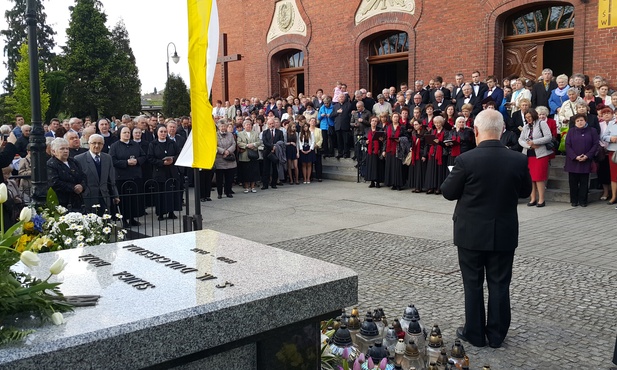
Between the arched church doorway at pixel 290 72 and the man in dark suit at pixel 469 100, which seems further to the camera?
the arched church doorway at pixel 290 72

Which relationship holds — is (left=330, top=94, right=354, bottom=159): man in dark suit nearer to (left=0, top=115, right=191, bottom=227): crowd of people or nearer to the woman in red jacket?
the woman in red jacket

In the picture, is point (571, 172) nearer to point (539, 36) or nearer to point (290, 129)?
point (539, 36)

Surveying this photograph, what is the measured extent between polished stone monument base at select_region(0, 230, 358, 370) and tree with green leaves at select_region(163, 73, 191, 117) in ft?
133

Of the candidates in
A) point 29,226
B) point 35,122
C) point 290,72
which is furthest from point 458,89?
point 29,226

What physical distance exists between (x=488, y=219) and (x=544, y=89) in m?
10.6

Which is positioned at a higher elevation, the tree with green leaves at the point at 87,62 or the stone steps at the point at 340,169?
the tree with green leaves at the point at 87,62

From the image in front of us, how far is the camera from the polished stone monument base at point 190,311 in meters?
2.58

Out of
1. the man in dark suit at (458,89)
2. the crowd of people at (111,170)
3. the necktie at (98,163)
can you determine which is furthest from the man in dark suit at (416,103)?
the necktie at (98,163)

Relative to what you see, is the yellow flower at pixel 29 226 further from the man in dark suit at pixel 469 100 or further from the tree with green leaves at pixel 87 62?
the tree with green leaves at pixel 87 62

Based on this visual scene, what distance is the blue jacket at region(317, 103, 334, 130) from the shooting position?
18719mm

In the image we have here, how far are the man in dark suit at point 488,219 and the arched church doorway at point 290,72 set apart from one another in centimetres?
2028

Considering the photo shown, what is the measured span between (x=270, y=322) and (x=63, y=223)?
358 cm

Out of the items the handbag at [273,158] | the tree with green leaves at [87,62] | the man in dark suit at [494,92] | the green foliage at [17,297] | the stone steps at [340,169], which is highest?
the tree with green leaves at [87,62]

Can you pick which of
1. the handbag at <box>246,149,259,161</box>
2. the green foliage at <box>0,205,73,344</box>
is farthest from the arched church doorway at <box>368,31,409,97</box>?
the green foliage at <box>0,205,73,344</box>
